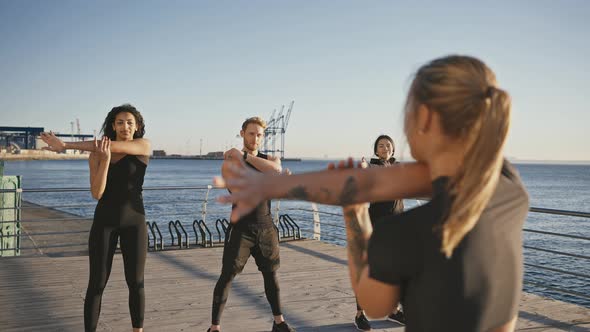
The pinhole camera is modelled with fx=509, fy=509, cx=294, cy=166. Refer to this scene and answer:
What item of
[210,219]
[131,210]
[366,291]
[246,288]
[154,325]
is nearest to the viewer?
[366,291]

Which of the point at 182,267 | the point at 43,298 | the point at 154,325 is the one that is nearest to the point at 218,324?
the point at 154,325

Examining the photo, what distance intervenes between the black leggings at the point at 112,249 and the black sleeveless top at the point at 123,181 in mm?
58

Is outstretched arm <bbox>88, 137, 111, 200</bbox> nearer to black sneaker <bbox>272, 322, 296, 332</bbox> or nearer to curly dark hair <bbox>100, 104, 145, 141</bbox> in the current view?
curly dark hair <bbox>100, 104, 145, 141</bbox>

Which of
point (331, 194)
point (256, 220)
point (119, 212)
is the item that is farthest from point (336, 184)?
point (256, 220)

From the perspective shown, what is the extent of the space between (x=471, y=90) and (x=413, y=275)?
436 mm

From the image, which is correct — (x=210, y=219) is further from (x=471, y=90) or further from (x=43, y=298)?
(x=471, y=90)

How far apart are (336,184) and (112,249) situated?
3.32m

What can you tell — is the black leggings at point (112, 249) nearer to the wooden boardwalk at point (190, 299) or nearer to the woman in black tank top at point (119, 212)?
the woman in black tank top at point (119, 212)

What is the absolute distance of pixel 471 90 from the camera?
1121mm

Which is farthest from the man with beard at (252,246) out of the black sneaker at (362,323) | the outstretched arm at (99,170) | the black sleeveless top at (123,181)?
the outstretched arm at (99,170)

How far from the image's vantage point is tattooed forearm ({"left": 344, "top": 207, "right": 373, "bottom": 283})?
1.38 metres

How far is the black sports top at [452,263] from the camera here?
112cm

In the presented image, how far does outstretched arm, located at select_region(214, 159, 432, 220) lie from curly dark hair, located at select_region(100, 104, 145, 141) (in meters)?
3.30

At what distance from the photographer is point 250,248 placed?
15.0 ft
